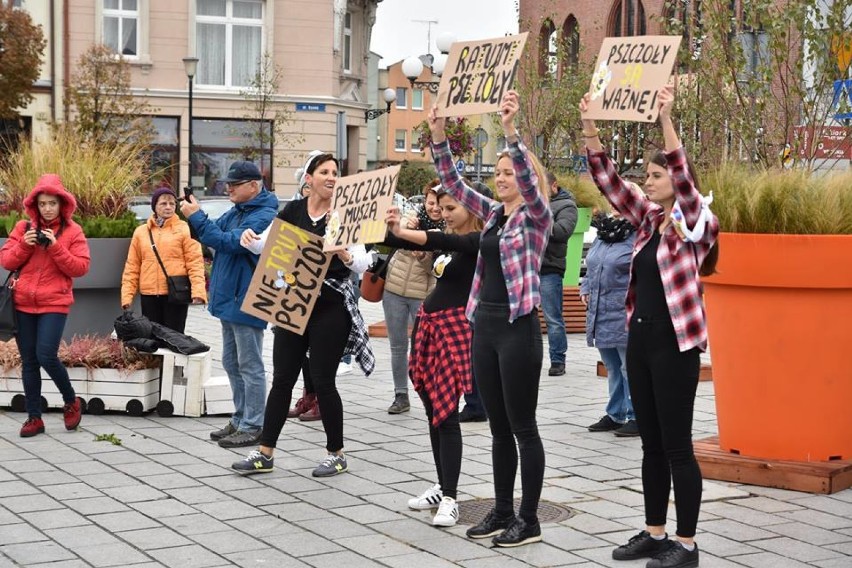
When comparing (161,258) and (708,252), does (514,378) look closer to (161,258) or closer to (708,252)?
(708,252)

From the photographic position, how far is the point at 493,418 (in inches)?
261

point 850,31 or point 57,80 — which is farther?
point 57,80

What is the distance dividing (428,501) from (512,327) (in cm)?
126

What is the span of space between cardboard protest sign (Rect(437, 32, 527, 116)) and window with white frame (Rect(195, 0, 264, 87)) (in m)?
38.0

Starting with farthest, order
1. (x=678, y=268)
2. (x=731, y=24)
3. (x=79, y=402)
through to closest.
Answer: (x=731, y=24)
(x=79, y=402)
(x=678, y=268)

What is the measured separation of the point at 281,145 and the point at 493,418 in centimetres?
3733

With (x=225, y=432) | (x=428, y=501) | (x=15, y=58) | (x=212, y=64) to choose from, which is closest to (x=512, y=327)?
(x=428, y=501)

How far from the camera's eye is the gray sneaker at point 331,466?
7.96 m

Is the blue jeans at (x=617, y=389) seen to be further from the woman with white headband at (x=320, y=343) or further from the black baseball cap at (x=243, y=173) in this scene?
the black baseball cap at (x=243, y=173)

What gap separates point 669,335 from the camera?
6.03 meters

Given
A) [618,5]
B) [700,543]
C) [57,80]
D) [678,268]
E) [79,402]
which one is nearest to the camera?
[678,268]

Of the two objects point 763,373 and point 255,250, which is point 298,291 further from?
point 763,373

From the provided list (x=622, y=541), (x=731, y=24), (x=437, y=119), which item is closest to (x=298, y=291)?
(x=437, y=119)

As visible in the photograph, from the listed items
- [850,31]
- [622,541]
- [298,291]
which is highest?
[850,31]
